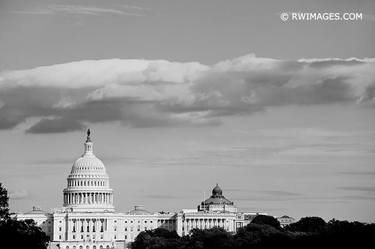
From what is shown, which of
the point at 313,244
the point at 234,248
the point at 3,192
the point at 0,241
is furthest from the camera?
the point at 234,248

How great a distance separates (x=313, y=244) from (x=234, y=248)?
35.7 metres

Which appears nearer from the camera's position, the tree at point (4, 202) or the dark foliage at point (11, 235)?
the dark foliage at point (11, 235)

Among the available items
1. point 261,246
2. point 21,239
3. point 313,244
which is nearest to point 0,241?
point 21,239

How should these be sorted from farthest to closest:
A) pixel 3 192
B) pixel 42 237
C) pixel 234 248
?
pixel 234 248
pixel 42 237
pixel 3 192

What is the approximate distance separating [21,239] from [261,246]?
4254 centimetres

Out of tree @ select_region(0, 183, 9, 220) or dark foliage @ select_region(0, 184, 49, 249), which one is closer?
dark foliage @ select_region(0, 184, 49, 249)

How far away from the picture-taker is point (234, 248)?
19750 cm

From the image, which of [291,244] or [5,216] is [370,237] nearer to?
[291,244]

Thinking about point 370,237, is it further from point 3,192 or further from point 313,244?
point 3,192

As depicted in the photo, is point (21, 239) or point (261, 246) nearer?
point (21, 239)

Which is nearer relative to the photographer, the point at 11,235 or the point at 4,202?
the point at 11,235

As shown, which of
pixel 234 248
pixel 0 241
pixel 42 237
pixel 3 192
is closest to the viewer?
pixel 0 241

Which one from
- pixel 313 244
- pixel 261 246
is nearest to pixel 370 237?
pixel 313 244

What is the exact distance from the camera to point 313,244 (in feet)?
534
